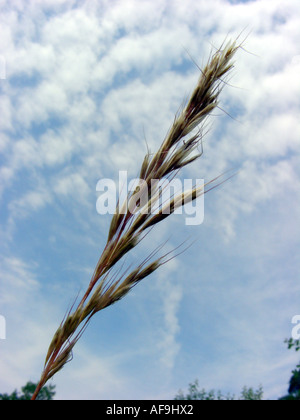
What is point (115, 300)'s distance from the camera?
116cm

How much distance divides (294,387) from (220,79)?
1225 inches

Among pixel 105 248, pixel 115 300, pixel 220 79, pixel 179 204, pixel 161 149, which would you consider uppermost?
pixel 220 79

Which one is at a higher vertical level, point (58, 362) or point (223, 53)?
point (223, 53)

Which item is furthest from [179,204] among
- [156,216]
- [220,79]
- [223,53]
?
[223,53]

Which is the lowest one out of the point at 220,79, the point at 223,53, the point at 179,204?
the point at 179,204
